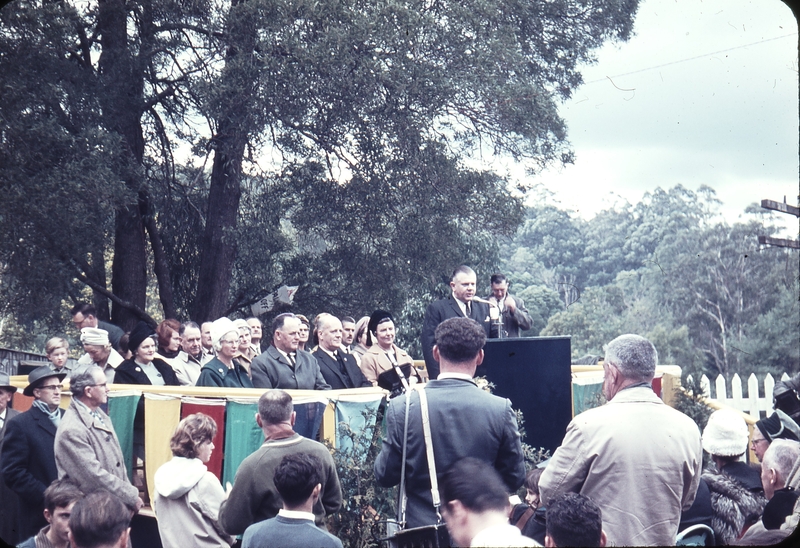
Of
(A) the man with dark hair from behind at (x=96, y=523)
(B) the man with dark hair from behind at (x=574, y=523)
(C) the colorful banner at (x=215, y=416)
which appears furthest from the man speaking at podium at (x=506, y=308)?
(A) the man with dark hair from behind at (x=96, y=523)

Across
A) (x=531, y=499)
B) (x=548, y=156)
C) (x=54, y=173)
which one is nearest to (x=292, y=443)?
(x=531, y=499)

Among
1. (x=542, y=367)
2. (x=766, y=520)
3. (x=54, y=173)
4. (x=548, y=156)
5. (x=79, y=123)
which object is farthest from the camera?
(x=548, y=156)

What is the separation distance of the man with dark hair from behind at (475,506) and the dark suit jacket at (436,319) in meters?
4.52

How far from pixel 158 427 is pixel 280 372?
982 millimetres

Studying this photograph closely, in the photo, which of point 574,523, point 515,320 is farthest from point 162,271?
point 574,523

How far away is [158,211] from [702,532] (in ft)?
34.1

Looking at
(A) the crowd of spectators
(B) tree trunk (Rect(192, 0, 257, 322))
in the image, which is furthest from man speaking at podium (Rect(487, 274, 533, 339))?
(B) tree trunk (Rect(192, 0, 257, 322))

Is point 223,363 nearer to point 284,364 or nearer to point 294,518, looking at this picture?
point 284,364

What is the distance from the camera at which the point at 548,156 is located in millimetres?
12477

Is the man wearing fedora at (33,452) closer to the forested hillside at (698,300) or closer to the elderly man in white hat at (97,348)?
the elderly man in white hat at (97,348)

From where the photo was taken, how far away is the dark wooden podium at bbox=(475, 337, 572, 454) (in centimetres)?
605

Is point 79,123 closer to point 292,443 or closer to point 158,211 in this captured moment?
point 158,211

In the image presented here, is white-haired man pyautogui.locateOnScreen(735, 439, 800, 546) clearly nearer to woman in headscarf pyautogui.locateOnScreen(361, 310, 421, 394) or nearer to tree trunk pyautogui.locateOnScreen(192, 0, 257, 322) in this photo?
woman in headscarf pyautogui.locateOnScreen(361, 310, 421, 394)

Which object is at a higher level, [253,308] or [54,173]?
[54,173]
